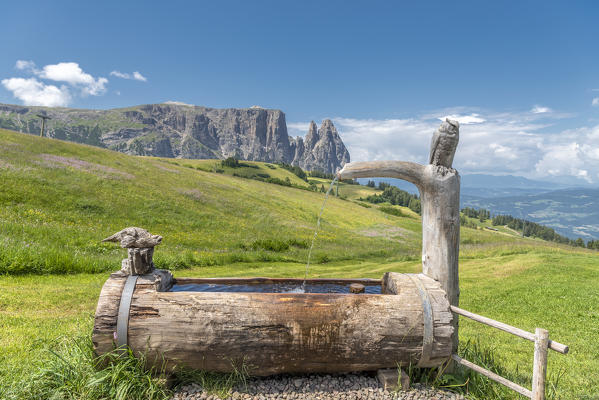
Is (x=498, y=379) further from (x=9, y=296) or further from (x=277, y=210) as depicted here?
(x=277, y=210)

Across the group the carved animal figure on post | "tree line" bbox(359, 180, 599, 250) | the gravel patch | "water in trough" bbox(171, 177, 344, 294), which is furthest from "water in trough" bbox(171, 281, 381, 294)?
"tree line" bbox(359, 180, 599, 250)

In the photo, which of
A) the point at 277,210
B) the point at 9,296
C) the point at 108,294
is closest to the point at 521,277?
the point at 108,294

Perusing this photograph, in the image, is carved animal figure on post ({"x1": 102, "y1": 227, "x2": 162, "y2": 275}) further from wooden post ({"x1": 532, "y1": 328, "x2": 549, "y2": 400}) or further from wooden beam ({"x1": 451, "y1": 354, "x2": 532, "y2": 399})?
wooden post ({"x1": 532, "y1": 328, "x2": 549, "y2": 400})

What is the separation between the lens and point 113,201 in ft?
92.8

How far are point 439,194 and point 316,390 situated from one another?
3966 millimetres

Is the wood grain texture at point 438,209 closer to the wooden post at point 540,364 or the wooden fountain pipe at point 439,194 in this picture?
the wooden fountain pipe at point 439,194

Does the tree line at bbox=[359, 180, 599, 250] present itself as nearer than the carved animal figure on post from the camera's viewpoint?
No

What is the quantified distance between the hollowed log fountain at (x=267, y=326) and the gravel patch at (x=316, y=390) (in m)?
0.26

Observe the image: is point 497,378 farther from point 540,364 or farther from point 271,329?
point 271,329

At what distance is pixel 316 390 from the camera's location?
4.96m

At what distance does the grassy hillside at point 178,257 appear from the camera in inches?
288

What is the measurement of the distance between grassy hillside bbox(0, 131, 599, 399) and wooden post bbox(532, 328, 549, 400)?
79 centimetres

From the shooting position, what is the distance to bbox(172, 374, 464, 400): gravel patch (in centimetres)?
475

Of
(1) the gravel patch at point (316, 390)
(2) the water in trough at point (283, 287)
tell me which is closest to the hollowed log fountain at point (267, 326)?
(1) the gravel patch at point (316, 390)
